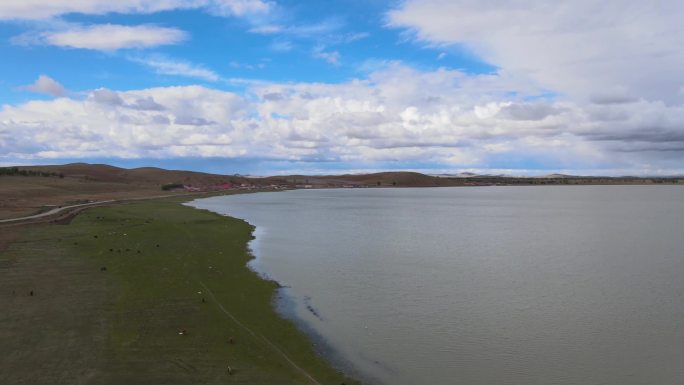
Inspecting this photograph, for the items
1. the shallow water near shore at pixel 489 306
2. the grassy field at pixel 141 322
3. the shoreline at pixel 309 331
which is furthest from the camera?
the shallow water near shore at pixel 489 306

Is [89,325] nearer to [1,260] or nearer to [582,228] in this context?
[1,260]

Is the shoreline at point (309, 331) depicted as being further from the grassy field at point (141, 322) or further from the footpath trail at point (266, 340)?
the footpath trail at point (266, 340)

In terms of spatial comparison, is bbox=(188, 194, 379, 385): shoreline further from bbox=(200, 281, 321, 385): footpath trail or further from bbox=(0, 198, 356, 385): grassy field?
bbox=(200, 281, 321, 385): footpath trail

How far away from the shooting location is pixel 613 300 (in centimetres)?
2369

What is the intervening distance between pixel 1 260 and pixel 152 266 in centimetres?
777

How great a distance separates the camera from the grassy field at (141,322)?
13273 millimetres

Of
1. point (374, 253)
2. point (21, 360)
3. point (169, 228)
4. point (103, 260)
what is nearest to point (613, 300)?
point (374, 253)

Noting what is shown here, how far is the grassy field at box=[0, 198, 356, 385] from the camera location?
1327 centimetres

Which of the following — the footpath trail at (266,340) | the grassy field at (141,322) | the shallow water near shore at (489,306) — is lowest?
the shallow water near shore at (489,306)

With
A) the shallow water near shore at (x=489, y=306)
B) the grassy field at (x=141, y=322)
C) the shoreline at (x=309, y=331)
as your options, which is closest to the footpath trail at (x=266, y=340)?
the grassy field at (x=141, y=322)

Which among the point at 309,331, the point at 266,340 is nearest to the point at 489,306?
the point at 309,331

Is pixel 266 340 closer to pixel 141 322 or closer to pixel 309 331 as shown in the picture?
pixel 309 331

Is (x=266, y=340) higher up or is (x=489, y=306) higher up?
(x=266, y=340)

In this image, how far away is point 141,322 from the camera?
1719 cm
